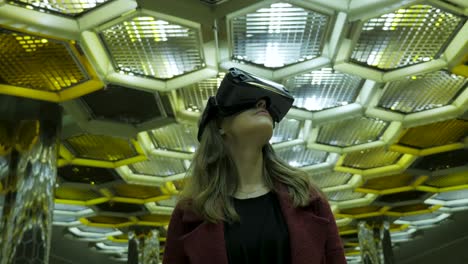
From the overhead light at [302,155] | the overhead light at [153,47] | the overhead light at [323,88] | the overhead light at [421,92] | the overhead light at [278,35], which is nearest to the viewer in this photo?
the overhead light at [278,35]

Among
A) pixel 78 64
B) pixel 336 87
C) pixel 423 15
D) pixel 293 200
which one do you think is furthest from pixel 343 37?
pixel 293 200

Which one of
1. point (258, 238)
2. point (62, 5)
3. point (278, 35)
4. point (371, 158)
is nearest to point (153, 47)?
point (62, 5)

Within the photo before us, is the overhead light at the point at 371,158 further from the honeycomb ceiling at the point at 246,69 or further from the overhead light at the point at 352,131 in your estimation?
the overhead light at the point at 352,131

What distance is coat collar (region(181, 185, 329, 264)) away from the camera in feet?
6.63

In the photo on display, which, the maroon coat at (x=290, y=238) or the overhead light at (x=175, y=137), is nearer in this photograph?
the maroon coat at (x=290, y=238)

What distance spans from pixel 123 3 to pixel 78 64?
1.63 metres

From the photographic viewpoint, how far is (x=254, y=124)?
7.71ft

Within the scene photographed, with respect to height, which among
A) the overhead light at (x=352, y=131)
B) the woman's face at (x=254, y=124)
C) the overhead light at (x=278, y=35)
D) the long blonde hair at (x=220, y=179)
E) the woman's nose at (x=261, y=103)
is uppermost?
the overhead light at (x=352, y=131)

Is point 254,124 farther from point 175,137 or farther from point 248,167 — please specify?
point 175,137

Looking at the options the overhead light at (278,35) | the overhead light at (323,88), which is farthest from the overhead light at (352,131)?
the overhead light at (278,35)

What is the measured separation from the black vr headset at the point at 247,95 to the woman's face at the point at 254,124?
28 millimetres

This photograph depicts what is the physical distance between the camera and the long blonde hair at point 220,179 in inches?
88.0

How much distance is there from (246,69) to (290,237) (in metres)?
5.95

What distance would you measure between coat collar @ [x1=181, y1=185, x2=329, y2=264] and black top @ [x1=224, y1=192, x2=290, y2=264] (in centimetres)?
5
